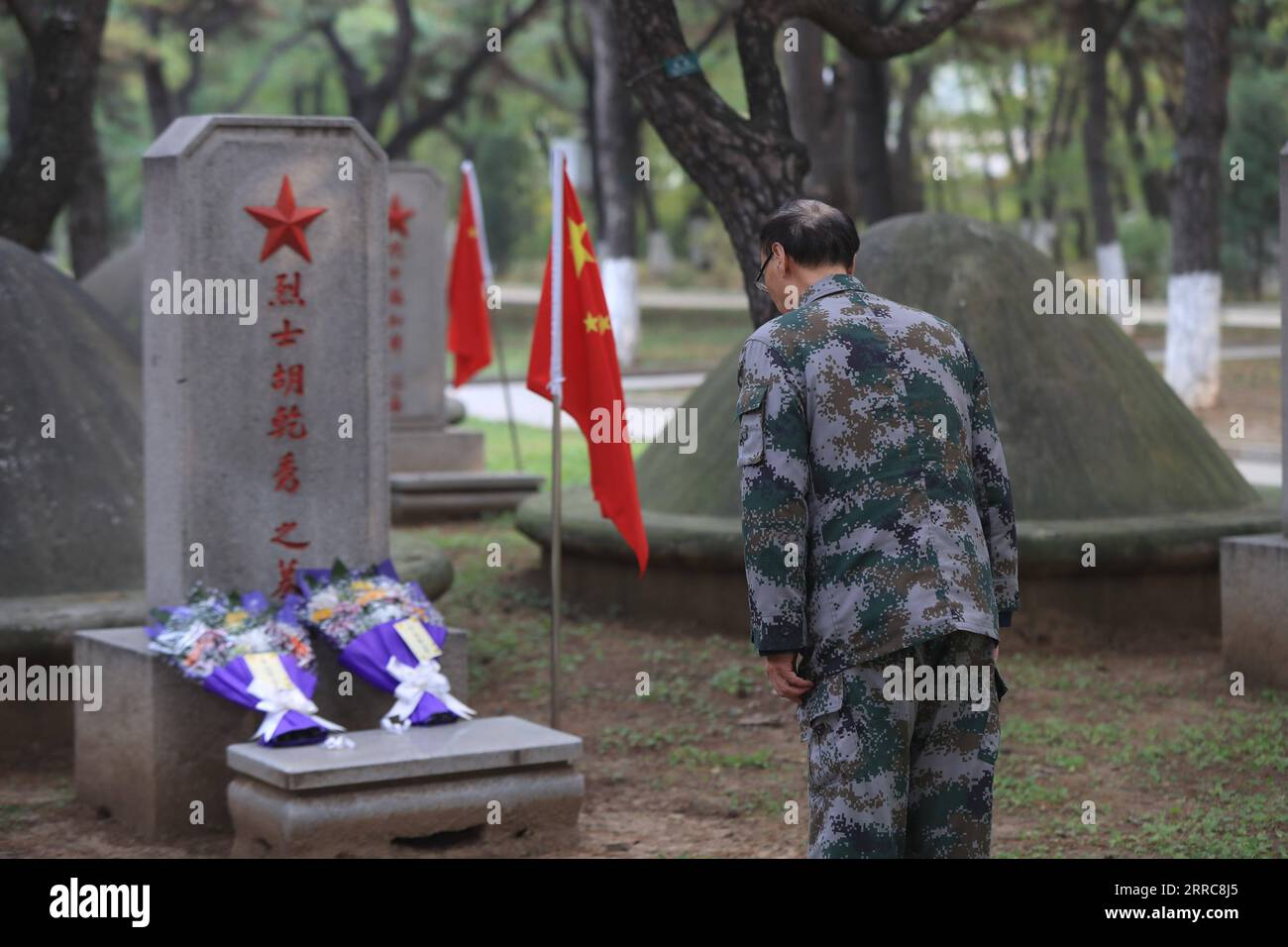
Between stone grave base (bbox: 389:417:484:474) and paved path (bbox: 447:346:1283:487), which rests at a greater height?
paved path (bbox: 447:346:1283:487)

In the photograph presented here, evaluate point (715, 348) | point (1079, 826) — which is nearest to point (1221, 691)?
point (1079, 826)

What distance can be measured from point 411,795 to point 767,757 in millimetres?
1935

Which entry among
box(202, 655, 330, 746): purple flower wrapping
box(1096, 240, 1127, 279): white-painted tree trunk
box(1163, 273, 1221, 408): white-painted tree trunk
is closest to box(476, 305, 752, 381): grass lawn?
box(1096, 240, 1127, 279): white-painted tree trunk

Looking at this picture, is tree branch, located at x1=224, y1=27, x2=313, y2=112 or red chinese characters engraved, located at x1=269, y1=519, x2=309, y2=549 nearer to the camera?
red chinese characters engraved, located at x1=269, y1=519, x2=309, y2=549

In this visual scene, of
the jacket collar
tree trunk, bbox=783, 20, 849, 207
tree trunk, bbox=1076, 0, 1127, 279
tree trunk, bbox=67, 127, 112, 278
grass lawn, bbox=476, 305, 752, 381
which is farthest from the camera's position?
tree trunk, bbox=1076, 0, 1127, 279

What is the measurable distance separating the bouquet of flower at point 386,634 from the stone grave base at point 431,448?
7551mm

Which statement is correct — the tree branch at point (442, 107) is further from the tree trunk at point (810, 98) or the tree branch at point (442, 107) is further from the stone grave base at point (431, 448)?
the stone grave base at point (431, 448)

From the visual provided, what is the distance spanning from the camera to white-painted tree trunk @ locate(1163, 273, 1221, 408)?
743 inches

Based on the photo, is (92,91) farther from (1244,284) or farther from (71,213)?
(1244,284)

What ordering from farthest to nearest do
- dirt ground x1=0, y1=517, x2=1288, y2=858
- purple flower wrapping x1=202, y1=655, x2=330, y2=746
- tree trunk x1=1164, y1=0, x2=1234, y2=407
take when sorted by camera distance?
tree trunk x1=1164, y1=0, x2=1234, y2=407
dirt ground x1=0, y1=517, x2=1288, y2=858
purple flower wrapping x1=202, y1=655, x2=330, y2=746

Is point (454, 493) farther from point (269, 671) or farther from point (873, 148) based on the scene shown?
point (873, 148)

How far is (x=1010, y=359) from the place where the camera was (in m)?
9.80

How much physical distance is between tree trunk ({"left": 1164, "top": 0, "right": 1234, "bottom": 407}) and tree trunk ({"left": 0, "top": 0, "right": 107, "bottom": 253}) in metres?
10.8

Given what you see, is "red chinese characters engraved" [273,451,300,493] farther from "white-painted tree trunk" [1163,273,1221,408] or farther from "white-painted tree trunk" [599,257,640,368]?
"white-painted tree trunk" [599,257,640,368]
